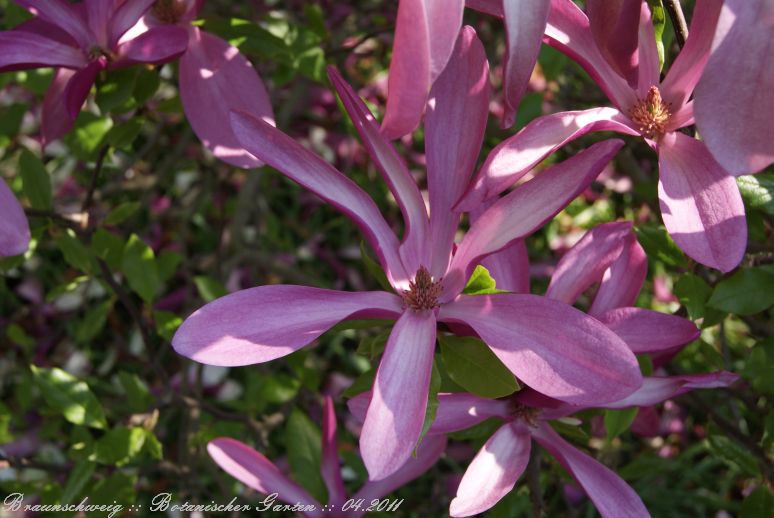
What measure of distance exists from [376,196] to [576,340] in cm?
140

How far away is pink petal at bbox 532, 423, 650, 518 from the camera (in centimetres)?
70

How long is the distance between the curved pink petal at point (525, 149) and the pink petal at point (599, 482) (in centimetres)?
27

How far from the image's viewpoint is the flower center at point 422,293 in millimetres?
681

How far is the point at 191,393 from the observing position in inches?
61.1

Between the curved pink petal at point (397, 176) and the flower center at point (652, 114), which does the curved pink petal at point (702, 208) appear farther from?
the curved pink petal at point (397, 176)

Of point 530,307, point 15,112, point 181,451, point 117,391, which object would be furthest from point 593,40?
point 117,391

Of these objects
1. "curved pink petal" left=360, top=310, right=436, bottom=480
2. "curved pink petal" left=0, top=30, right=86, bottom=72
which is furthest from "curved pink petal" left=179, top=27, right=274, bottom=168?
"curved pink petal" left=360, top=310, right=436, bottom=480

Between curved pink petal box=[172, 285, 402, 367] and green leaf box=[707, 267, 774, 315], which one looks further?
green leaf box=[707, 267, 774, 315]

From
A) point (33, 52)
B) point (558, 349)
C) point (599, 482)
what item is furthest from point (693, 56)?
point (33, 52)

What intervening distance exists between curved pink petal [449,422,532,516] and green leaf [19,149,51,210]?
677 millimetres

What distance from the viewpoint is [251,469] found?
3.01 ft

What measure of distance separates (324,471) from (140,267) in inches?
15.4

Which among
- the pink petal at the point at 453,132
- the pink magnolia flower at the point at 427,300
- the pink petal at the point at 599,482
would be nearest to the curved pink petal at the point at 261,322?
the pink magnolia flower at the point at 427,300

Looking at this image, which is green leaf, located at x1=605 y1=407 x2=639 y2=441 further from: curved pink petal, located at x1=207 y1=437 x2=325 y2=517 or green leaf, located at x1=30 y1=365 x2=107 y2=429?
green leaf, located at x1=30 y1=365 x2=107 y2=429
